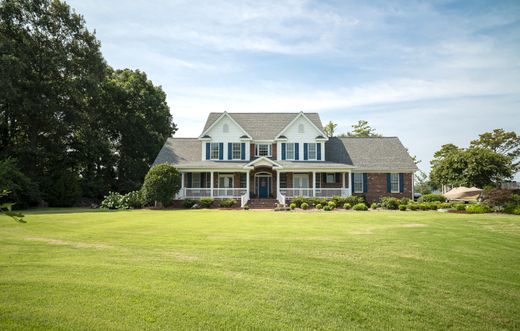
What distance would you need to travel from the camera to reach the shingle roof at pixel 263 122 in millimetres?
34406

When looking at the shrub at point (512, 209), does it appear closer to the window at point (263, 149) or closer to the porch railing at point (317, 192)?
the porch railing at point (317, 192)

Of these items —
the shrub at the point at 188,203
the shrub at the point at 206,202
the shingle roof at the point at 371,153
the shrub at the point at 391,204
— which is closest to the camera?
the shrub at the point at 391,204

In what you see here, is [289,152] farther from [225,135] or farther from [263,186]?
[225,135]

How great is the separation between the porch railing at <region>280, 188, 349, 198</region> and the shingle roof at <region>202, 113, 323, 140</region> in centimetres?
640

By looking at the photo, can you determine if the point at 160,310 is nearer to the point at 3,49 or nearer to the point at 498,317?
the point at 498,317

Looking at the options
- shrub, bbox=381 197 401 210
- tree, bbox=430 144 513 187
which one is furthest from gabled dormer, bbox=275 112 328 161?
tree, bbox=430 144 513 187

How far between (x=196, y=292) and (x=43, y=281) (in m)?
2.82

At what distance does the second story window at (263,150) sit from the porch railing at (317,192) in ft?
16.5

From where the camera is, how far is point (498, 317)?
5.02 meters

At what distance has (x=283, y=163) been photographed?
3219cm

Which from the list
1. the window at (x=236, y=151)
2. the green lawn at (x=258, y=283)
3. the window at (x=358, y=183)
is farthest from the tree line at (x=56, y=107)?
the window at (x=358, y=183)

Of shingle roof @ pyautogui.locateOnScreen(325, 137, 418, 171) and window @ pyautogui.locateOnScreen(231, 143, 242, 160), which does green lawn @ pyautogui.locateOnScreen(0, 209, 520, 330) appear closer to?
shingle roof @ pyautogui.locateOnScreen(325, 137, 418, 171)

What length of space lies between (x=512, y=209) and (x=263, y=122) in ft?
74.9

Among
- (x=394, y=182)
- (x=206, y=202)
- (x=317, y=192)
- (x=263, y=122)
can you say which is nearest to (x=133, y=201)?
(x=206, y=202)
